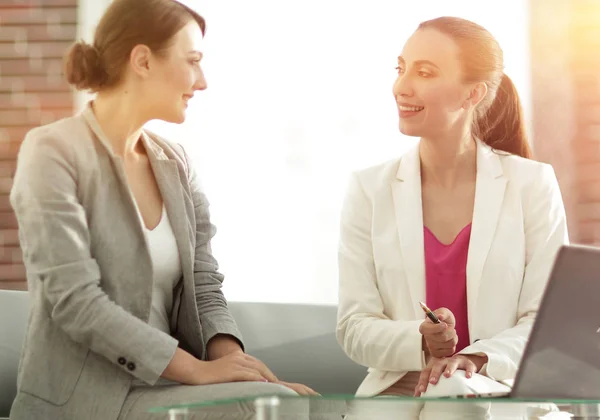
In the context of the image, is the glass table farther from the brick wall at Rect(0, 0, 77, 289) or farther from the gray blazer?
the brick wall at Rect(0, 0, 77, 289)

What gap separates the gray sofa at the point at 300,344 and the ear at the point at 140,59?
582 mm

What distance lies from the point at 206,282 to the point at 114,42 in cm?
51

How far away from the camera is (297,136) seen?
8.04 ft

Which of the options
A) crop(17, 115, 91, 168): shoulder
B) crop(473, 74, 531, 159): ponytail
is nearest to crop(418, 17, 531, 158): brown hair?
crop(473, 74, 531, 159): ponytail

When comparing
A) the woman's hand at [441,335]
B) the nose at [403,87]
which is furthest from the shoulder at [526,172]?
the woman's hand at [441,335]

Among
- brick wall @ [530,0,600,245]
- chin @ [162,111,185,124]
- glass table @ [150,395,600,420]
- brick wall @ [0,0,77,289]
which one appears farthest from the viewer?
brick wall @ [530,0,600,245]

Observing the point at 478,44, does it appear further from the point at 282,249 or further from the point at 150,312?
the point at 150,312

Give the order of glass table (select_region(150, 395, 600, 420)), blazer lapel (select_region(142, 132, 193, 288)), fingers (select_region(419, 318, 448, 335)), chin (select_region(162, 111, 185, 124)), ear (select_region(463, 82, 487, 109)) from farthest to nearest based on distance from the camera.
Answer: ear (select_region(463, 82, 487, 109))
chin (select_region(162, 111, 185, 124))
blazer lapel (select_region(142, 132, 193, 288))
fingers (select_region(419, 318, 448, 335))
glass table (select_region(150, 395, 600, 420))

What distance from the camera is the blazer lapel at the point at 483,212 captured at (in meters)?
1.88

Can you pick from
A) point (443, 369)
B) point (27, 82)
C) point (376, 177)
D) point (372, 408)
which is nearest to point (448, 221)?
point (376, 177)

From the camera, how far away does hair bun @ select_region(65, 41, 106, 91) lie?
5.65 feet

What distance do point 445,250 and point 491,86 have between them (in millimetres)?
427

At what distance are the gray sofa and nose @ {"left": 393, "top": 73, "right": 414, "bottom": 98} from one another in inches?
21.2

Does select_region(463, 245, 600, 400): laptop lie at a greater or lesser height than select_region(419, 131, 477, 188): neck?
lesser
